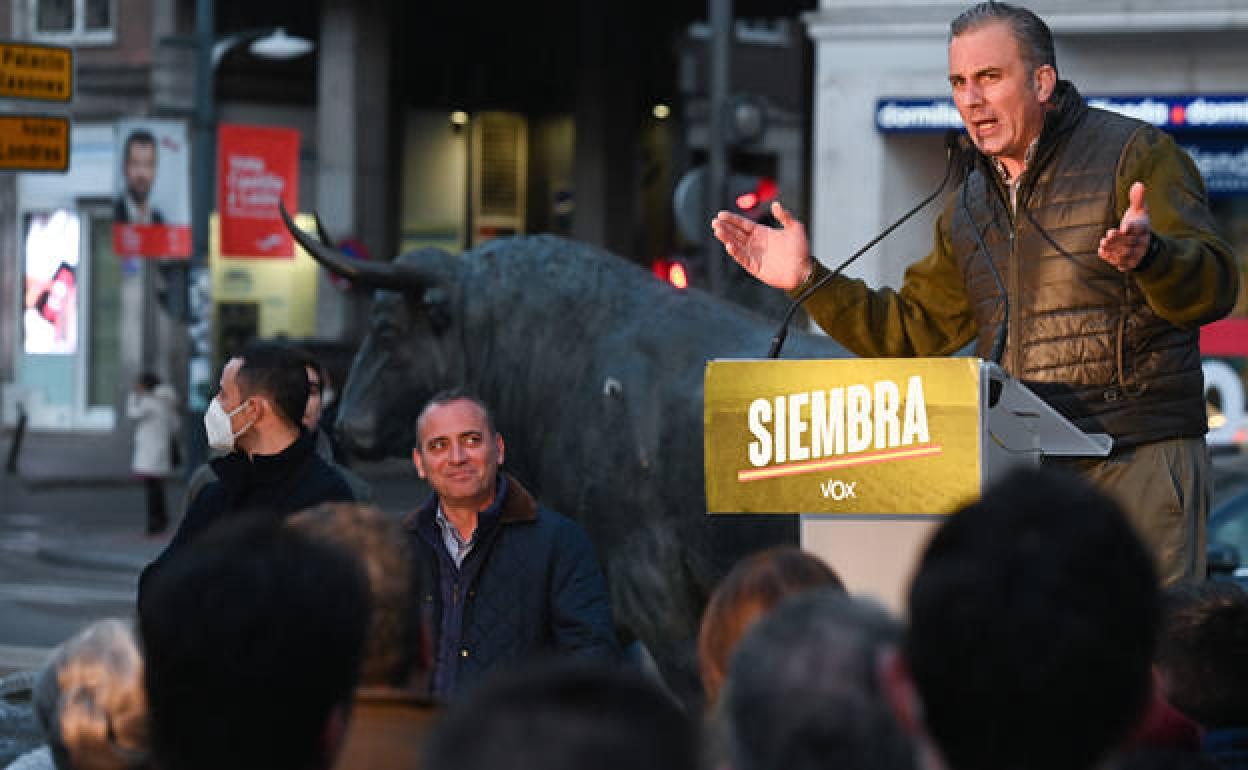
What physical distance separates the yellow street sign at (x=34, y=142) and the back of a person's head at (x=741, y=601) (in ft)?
37.2

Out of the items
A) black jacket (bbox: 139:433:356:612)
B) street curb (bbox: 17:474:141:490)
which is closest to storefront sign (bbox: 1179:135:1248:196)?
black jacket (bbox: 139:433:356:612)

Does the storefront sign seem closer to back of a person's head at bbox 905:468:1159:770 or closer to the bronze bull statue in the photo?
the bronze bull statue

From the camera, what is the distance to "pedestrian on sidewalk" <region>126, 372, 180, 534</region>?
1961cm

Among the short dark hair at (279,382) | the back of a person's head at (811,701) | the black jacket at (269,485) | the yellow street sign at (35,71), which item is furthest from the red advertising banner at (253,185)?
the back of a person's head at (811,701)

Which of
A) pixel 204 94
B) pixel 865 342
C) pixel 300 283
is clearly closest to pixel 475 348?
pixel 865 342

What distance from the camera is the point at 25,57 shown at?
44.4ft

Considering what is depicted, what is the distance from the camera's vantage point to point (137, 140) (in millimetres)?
20297

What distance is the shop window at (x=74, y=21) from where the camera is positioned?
32.7 metres

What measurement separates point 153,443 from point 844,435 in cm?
1655

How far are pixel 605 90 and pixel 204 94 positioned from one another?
11.6 meters

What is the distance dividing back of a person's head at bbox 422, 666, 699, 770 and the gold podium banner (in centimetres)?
201

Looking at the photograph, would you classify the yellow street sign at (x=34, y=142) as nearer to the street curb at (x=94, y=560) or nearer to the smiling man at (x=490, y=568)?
the street curb at (x=94, y=560)

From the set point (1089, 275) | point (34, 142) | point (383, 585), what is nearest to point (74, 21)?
point (34, 142)

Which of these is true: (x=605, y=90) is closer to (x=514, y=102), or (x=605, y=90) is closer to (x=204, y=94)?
(x=514, y=102)
